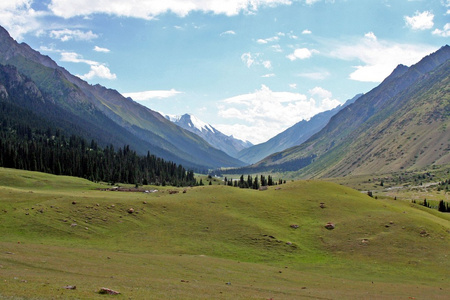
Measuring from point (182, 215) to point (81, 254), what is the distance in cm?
2921

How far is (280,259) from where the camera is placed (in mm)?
58031

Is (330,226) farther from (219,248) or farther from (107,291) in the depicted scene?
(107,291)

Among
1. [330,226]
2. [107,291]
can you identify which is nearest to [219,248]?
[330,226]

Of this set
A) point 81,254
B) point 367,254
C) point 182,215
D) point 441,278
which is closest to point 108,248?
point 81,254

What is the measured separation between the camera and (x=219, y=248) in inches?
2333

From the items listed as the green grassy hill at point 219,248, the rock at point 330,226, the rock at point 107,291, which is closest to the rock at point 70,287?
the green grassy hill at point 219,248

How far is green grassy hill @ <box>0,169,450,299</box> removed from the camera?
114 ft

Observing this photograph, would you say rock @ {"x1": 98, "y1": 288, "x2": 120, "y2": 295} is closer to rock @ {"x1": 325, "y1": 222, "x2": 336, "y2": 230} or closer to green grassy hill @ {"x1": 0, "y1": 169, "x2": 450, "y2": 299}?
green grassy hill @ {"x1": 0, "y1": 169, "x2": 450, "y2": 299}

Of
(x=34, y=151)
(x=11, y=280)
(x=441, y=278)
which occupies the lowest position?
(x=441, y=278)

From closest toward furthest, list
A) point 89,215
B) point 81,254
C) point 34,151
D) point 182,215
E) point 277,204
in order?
point 81,254
point 89,215
point 182,215
point 277,204
point 34,151

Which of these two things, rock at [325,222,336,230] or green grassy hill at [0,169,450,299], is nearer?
green grassy hill at [0,169,450,299]

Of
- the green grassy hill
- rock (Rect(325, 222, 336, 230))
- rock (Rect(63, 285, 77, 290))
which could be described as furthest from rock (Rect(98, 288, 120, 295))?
rock (Rect(325, 222, 336, 230))

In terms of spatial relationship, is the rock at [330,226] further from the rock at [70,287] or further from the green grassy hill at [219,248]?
the rock at [70,287]

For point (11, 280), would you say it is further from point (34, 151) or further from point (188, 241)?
point (34, 151)
